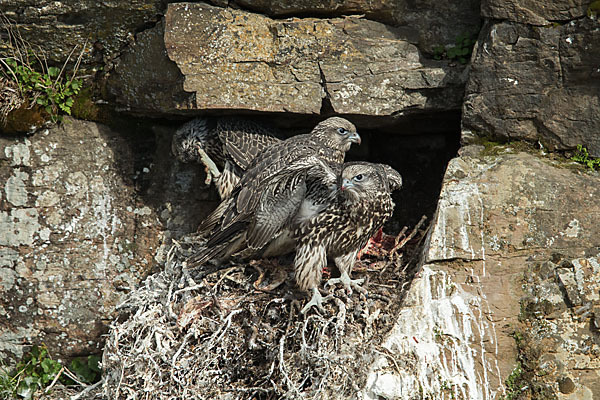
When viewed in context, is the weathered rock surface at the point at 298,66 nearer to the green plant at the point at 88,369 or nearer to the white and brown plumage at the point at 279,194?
the white and brown plumage at the point at 279,194

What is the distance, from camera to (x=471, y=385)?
13.1 feet

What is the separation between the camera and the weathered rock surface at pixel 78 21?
512 cm

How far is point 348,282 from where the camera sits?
4797 mm

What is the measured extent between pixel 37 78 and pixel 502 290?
368cm

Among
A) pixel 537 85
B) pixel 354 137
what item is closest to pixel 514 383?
pixel 537 85

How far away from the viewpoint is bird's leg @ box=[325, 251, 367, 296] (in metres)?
4.77

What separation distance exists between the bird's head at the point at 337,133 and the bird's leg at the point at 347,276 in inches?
33.6

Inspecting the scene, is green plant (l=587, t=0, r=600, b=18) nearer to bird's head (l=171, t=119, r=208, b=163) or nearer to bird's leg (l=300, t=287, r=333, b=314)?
bird's leg (l=300, t=287, r=333, b=314)

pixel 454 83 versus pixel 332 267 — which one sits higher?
pixel 454 83

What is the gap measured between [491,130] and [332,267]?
145 centimetres

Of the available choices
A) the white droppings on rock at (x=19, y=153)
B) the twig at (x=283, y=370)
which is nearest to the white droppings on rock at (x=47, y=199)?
the white droppings on rock at (x=19, y=153)

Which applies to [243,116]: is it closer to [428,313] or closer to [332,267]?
[332,267]

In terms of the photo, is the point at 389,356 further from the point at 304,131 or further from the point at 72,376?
the point at 72,376

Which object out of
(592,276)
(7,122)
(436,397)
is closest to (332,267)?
(436,397)
